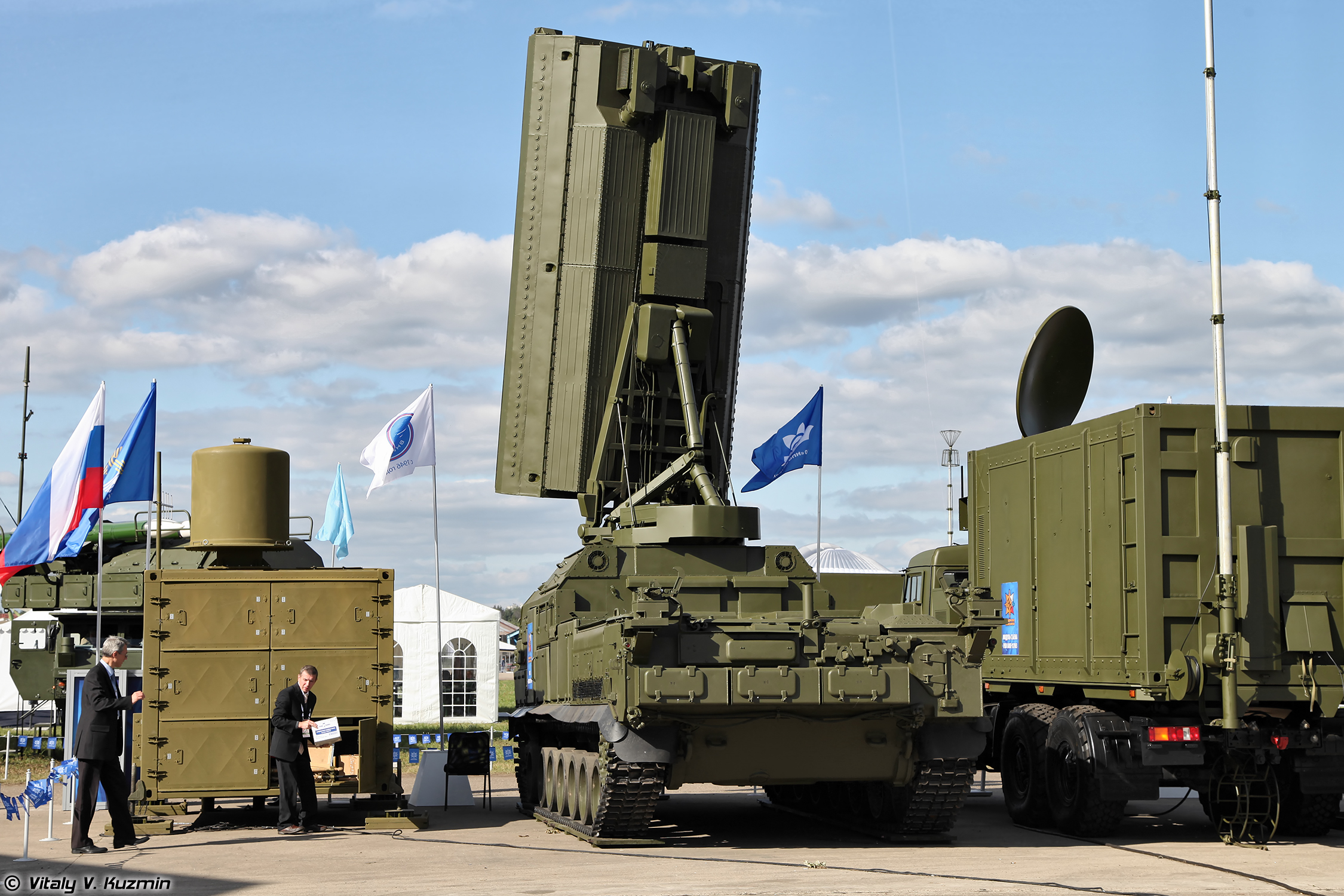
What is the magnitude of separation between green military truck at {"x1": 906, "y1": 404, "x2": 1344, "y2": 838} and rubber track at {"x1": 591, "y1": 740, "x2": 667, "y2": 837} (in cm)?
276

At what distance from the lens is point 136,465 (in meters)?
16.0

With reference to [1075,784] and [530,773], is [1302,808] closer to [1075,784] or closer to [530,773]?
[1075,784]

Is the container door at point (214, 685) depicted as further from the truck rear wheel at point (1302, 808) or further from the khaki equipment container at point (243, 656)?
the truck rear wheel at point (1302, 808)

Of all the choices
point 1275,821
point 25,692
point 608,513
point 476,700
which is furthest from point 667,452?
point 476,700

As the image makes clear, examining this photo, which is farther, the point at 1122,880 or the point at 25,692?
the point at 25,692

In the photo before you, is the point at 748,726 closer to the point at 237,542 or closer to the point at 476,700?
the point at 237,542

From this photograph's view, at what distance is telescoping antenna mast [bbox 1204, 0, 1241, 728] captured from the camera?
1097 cm

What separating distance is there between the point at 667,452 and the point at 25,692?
12.0 metres

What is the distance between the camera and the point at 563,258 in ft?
52.1

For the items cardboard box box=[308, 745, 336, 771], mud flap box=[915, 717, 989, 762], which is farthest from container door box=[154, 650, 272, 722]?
mud flap box=[915, 717, 989, 762]

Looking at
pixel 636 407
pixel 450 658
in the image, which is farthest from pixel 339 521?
pixel 636 407

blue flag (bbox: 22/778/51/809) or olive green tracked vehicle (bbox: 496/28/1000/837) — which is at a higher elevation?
olive green tracked vehicle (bbox: 496/28/1000/837)

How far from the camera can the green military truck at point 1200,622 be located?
11180 mm

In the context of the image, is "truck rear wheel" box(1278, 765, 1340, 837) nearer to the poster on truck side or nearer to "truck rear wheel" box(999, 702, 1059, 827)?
"truck rear wheel" box(999, 702, 1059, 827)
